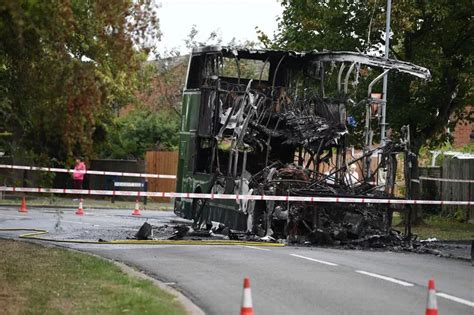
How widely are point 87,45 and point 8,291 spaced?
10.2 feet

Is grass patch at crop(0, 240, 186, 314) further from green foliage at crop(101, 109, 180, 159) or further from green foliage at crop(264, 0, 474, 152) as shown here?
green foliage at crop(101, 109, 180, 159)

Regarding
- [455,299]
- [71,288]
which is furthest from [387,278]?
[71,288]

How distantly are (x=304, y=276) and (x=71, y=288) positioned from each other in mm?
3330

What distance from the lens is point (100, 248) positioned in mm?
16156

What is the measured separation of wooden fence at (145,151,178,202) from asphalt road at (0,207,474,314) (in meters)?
18.2

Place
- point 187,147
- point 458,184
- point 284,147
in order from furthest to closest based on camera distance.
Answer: point 458,184
point 187,147
point 284,147

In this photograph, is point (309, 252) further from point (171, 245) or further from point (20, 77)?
point (20, 77)

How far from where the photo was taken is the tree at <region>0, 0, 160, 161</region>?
936 centimetres

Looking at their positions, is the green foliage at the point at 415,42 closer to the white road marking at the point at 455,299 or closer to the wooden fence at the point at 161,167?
the wooden fence at the point at 161,167

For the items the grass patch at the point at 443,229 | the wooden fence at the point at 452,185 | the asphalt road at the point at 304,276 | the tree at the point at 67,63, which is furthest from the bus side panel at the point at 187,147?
the wooden fence at the point at 452,185

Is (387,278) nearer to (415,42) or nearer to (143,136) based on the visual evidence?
(415,42)

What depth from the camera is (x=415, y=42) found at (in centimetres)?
2611

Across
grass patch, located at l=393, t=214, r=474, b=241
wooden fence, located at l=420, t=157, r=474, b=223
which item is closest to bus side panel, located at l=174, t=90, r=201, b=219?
grass patch, located at l=393, t=214, r=474, b=241

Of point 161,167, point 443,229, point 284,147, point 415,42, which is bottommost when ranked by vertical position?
point 443,229
